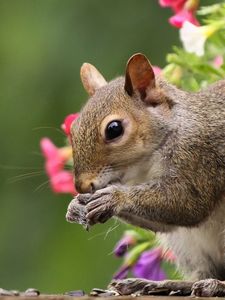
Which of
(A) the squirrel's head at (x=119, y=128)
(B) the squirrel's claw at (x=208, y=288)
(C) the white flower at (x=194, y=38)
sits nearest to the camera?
(B) the squirrel's claw at (x=208, y=288)

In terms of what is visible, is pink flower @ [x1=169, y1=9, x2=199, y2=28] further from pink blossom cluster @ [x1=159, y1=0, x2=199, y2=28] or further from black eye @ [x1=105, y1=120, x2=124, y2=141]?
black eye @ [x1=105, y1=120, x2=124, y2=141]

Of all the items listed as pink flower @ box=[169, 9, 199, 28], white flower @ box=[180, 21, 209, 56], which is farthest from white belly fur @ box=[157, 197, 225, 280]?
pink flower @ box=[169, 9, 199, 28]

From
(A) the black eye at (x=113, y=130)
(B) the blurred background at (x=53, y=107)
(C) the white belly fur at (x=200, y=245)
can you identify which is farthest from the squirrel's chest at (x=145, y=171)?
(B) the blurred background at (x=53, y=107)

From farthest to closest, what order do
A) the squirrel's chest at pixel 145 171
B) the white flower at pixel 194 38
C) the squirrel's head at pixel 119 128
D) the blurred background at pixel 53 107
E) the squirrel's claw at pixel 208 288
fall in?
the blurred background at pixel 53 107 → the white flower at pixel 194 38 → the squirrel's chest at pixel 145 171 → the squirrel's head at pixel 119 128 → the squirrel's claw at pixel 208 288

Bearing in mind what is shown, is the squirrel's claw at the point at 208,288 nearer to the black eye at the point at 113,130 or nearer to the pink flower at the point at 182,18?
the black eye at the point at 113,130

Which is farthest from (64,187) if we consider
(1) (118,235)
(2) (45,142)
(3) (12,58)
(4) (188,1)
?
(3) (12,58)

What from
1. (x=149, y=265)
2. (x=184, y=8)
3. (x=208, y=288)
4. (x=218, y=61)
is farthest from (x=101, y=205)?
(x=184, y=8)
